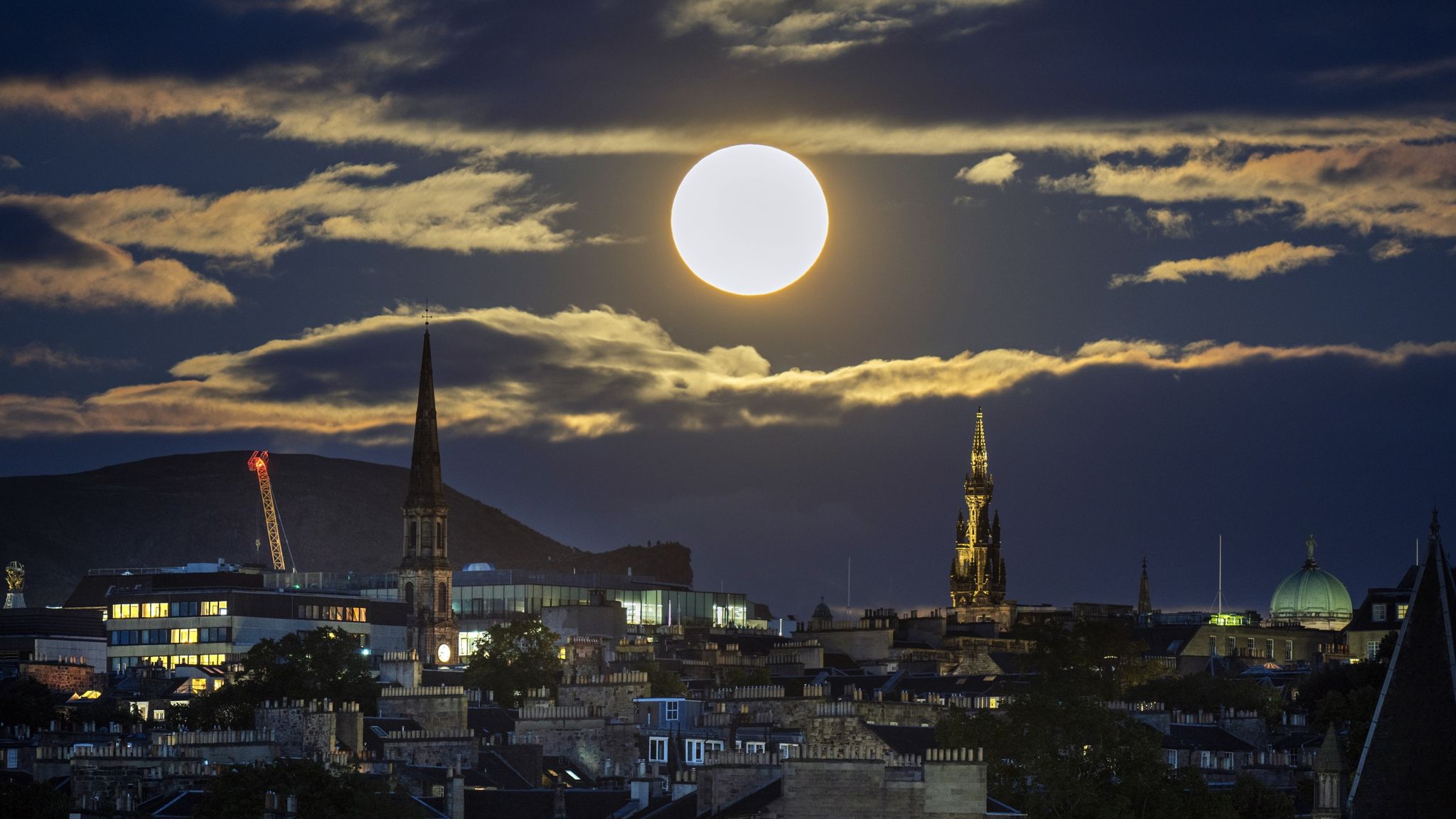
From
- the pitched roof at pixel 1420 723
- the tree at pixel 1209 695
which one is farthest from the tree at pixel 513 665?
the pitched roof at pixel 1420 723

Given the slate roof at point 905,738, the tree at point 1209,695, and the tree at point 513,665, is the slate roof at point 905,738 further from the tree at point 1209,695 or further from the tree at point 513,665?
the tree at point 513,665

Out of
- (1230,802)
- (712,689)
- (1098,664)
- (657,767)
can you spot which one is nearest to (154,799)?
(657,767)

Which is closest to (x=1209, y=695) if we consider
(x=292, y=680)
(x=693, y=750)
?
(x=693, y=750)

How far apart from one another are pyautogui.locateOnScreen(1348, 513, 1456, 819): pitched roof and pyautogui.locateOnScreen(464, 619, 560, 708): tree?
276 ft

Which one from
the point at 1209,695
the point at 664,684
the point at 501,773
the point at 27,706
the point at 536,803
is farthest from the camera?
the point at 27,706

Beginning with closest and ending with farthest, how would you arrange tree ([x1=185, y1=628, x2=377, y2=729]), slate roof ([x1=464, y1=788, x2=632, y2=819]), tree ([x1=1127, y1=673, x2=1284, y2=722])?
1. slate roof ([x1=464, y1=788, x2=632, y2=819])
2. tree ([x1=185, y1=628, x2=377, y2=729])
3. tree ([x1=1127, y1=673, x2=1284, y2=722])

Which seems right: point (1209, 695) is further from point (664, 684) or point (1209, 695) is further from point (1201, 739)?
point (664, 684)

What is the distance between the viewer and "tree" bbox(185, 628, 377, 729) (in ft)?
526

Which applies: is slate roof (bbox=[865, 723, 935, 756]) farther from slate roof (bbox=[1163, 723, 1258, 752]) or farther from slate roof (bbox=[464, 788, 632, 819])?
slate roof (bbox=[1163, 723, 1258, 752])

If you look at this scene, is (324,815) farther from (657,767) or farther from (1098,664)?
(1098,664)

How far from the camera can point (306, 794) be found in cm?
9912

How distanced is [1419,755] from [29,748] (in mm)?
69257

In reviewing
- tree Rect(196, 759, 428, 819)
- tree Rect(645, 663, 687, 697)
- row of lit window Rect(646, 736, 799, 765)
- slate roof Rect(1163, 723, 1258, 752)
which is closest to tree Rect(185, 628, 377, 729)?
tree Rect(645, 663, 687, 697)

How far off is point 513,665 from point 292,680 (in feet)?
63.2
